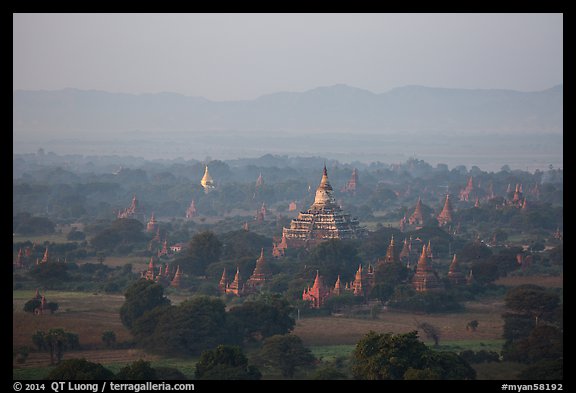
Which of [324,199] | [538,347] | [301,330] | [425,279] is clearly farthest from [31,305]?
[324,199]

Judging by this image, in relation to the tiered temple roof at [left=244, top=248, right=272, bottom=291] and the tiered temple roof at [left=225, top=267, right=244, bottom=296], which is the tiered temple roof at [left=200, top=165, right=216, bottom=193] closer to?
the tiered temple roof at [left=244, top=248, right=272, bottom=291]

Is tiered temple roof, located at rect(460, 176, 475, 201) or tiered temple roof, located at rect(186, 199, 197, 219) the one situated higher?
tiered temple roof, located at rect(460, 176, 475, 201)

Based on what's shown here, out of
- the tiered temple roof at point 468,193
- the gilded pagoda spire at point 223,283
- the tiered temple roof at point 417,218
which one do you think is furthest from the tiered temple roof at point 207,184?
the gilded pagoda spire at point 223,283

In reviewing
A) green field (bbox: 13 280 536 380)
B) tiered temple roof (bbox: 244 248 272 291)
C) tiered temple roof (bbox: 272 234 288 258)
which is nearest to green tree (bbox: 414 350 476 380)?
green field (bbox: 13 280 536 380)

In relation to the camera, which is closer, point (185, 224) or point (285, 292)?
point (285, 292)
